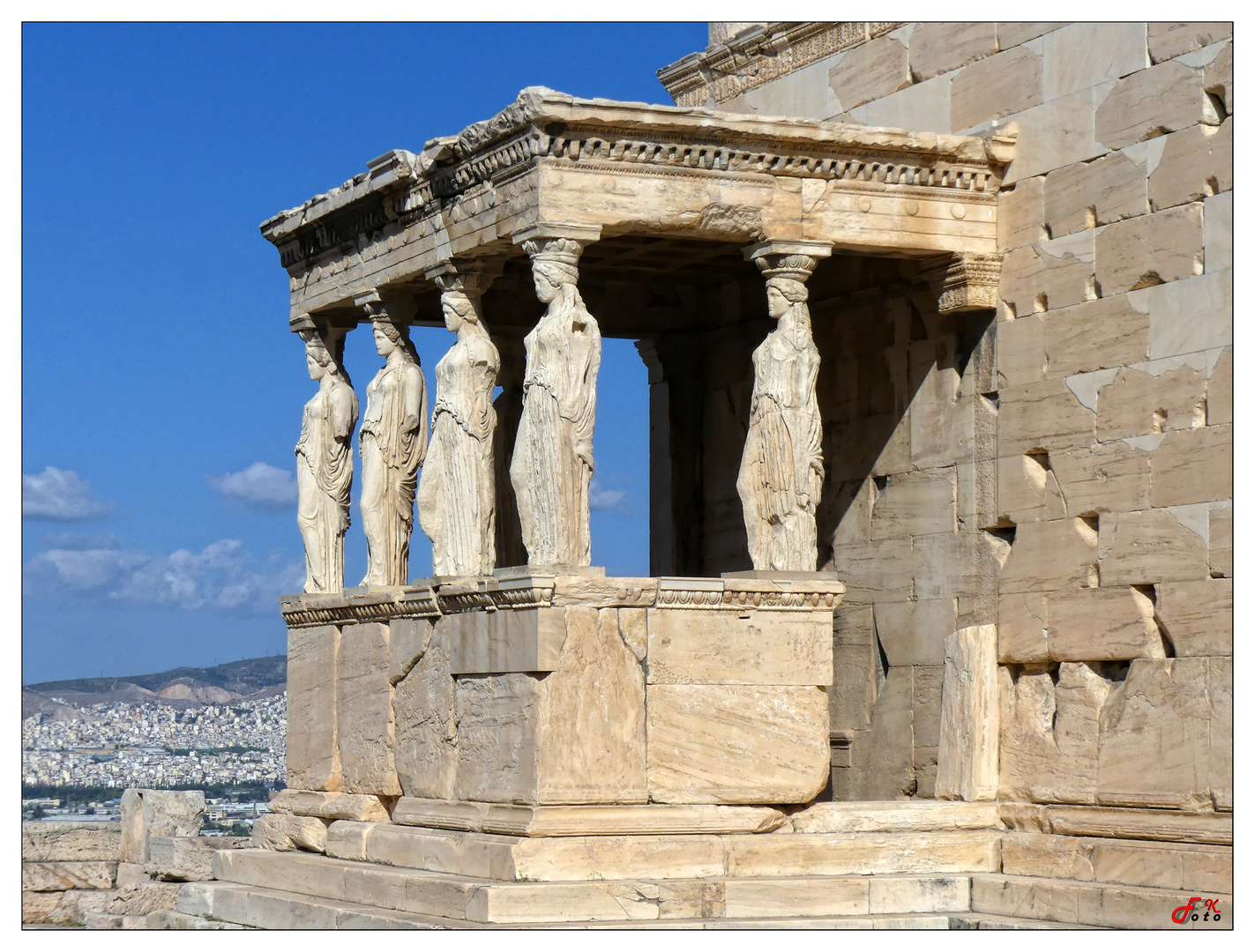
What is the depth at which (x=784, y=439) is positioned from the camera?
13.7 m

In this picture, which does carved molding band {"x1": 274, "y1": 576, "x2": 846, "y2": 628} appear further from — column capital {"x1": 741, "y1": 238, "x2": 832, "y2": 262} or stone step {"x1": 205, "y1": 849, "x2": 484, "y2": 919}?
column capital {"x1": 741, "y1": 238, "x2": 832, "y2": 262}

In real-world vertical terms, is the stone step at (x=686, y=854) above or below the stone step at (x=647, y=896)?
above

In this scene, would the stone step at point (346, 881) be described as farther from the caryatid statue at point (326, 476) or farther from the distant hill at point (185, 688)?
the distant hill at point (185, 688)

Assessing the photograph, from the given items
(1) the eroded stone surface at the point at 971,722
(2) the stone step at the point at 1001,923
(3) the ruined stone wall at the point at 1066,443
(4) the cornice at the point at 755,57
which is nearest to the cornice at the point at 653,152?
(3) the ruined stone wall at the point at 1066,443

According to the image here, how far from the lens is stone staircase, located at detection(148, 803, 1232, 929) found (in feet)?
40.7

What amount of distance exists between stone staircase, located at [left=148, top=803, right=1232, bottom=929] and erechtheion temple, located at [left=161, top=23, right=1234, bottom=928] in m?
0.02

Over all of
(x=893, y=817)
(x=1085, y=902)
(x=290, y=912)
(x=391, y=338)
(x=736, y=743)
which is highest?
(x=391, y=338)

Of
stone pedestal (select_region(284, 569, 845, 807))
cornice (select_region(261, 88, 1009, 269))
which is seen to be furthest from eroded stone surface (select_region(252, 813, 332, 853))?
cornice (select_region(261, 88, 1009, 269))

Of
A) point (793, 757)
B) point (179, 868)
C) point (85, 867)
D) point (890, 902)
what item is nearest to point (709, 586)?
point (793, 757)

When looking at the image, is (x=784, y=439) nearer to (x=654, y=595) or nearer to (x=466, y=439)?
(x=654, y=595)

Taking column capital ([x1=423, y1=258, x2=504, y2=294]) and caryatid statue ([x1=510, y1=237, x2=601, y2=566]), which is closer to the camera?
caryatid statue ([x1=510, y1=237, x2=601, y2=566])

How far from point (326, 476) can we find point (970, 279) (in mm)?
4675

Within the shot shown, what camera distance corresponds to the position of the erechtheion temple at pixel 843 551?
12.8m

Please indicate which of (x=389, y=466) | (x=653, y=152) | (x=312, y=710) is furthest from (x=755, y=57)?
(x=312, y=710)
